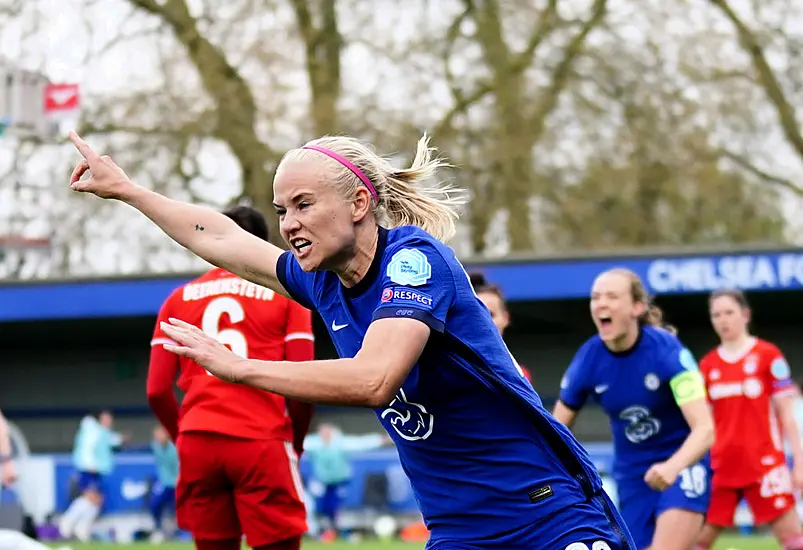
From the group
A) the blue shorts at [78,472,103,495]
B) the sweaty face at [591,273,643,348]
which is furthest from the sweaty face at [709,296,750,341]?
the blue shorts at [78,472,103,495]

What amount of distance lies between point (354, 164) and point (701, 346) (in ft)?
55.7

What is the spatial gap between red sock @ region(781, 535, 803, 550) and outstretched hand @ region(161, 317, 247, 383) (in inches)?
270

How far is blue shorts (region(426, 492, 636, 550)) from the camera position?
3455 millimetres

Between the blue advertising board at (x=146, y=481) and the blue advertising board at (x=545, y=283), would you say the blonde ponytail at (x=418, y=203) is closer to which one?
the blue advertising board at (x=146, y=481)

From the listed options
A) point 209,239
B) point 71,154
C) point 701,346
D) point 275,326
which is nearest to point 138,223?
point 71,154

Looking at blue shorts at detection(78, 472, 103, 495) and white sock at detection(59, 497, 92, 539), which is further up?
blue shorts at detection(78, 472, 103, 495)

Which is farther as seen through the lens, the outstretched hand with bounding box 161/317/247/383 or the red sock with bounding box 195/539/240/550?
the red sock with bounding box 195/539/240/550

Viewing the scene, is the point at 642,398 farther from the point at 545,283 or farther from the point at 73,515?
the point at 73,515

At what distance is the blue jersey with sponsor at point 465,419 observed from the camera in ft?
11.1

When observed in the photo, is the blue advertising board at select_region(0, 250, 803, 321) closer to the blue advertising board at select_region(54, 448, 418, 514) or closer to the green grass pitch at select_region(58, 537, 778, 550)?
the blue advertising board at select_region(54, 448, 418, 514)

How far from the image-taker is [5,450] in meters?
8.62

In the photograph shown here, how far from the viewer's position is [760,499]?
31.0ft

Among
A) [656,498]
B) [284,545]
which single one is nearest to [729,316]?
[656,498]

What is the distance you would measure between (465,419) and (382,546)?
1133cm
